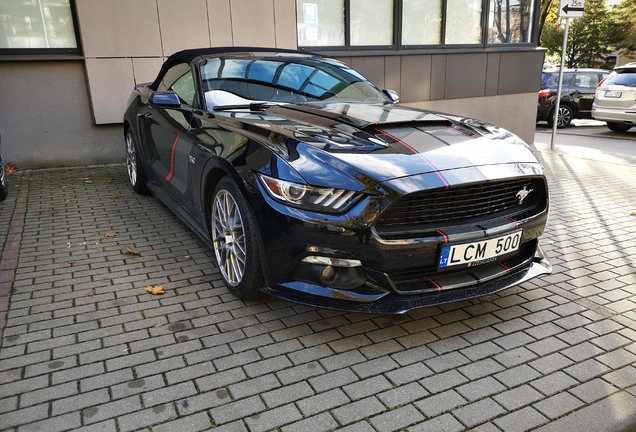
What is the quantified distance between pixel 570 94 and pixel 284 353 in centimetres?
1399

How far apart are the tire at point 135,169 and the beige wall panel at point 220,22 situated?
2.65 m

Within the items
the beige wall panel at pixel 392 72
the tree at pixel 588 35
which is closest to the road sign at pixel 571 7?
the beige wall panel at pixel 392 72

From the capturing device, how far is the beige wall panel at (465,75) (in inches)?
374

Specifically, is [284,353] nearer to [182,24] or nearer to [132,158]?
[132,158]

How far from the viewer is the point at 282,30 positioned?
825 cm

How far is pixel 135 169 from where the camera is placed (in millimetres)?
5738

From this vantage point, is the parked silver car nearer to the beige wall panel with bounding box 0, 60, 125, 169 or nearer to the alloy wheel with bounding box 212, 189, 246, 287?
the beige wall panel with bounding box 0, 60, 125, 169

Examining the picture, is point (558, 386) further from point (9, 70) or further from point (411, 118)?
point (9, 70)

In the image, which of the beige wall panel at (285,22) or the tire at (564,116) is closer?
the beige wall panel at (285,22)

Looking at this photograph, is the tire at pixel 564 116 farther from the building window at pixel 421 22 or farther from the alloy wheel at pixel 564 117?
the building window at pixel 421 22

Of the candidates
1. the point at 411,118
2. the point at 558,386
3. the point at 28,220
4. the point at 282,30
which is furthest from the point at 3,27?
the point at 558,386

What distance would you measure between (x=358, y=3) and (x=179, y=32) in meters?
3.22

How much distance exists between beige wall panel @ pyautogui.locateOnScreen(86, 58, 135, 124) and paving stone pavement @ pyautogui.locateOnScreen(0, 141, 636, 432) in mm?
3567

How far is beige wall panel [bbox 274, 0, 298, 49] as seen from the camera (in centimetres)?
815
